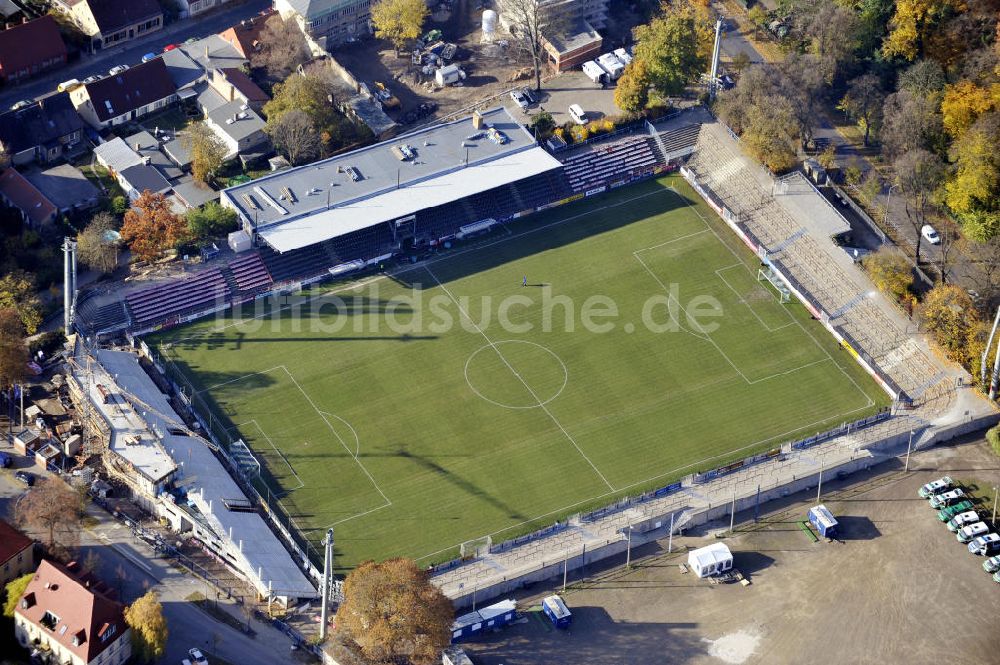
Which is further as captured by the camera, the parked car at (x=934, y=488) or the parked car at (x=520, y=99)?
the parked car at (x=520, y=99)

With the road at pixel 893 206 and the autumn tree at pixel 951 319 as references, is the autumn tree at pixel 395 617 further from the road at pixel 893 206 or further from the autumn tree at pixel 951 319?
the road at pixel 893 206

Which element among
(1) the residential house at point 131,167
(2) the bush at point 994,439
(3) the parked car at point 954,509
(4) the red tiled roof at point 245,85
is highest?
(4) the red tiled roof at point 245,85

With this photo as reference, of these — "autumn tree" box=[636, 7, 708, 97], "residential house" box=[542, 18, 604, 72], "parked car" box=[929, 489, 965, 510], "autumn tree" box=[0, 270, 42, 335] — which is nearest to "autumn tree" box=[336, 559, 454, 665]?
"autumn tree" box=[0, 270, 42, 335]

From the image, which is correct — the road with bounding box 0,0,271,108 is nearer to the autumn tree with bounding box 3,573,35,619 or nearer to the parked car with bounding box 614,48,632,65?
the parked car with bounding box 614,48,632,65

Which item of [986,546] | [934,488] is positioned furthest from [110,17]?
[986,546]


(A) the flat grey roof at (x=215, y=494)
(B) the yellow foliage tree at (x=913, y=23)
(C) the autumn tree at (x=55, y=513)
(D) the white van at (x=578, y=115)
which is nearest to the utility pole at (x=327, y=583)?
(A) the flat grey roof at (x=215, y=494)

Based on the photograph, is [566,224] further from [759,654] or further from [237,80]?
[759,654]

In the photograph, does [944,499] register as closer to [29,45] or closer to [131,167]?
[131,167]
